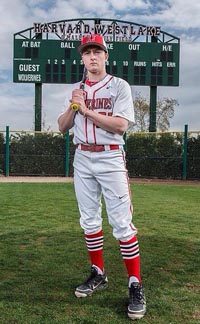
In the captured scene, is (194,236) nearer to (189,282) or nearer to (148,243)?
(148,243)

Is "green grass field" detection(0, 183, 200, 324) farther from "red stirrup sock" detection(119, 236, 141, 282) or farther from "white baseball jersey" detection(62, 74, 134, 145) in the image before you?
"white baseball jersey" detection(62, 74, 134, 145)

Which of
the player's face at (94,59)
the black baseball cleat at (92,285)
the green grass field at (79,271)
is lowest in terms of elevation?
the green grass field at (79,271)

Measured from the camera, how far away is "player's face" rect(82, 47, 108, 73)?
330 centimetres

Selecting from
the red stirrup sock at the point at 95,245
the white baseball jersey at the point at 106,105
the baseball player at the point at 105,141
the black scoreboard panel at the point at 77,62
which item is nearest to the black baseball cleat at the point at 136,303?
the baseball player at the point at 105,141

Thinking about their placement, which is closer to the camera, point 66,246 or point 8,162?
point 66,246

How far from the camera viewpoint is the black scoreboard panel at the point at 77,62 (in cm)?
2000

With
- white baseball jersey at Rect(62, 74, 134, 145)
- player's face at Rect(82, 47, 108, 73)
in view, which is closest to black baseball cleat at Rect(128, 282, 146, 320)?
white baseball jersey at Rect(62, 74, 134, 145)

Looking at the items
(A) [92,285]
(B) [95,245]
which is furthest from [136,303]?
(B) [95,245]

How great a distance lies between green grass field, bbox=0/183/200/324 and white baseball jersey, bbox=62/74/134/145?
1.22 m

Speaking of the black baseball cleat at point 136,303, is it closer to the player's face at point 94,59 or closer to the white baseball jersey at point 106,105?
the white baseball jersey at point 106,105

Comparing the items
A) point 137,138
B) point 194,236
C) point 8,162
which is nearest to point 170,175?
point 137,138

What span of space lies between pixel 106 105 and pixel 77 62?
17.3 m

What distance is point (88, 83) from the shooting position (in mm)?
3408

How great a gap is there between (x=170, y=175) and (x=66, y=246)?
46.3ft
